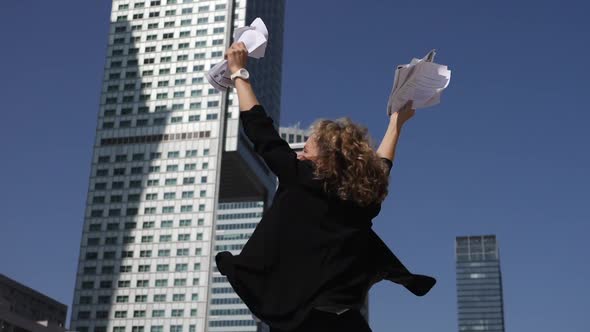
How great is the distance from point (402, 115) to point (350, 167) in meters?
0.95

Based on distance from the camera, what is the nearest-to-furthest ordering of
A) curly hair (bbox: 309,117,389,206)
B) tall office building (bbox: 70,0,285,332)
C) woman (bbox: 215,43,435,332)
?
woman (bbox: 215,43,435,332), curly hair (bbox: 309,117,389,206), tall office building (bbox: 70,0,285,332)

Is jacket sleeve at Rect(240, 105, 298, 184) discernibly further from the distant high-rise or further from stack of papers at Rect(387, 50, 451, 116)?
the distant high-rise

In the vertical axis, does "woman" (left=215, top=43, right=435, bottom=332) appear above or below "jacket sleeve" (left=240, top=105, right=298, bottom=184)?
below

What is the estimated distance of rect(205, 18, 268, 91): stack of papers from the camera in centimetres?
429

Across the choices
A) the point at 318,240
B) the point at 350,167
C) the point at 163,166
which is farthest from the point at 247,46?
the point at 163,166

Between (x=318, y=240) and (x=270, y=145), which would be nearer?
(x=318, y=240)

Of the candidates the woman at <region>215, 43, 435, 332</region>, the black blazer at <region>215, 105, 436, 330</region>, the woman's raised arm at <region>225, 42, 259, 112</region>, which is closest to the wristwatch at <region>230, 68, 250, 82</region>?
the woman's raised arm at <region>225, 42, 259, 112</region>

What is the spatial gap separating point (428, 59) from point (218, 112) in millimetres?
121503

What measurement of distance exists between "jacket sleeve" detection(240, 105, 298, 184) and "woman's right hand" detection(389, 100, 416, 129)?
0.90 metres

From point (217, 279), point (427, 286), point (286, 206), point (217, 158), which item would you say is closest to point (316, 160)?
point (286, 206)

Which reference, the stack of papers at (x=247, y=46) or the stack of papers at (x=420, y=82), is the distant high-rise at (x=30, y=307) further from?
the stack of papers at (x=420, y=82)

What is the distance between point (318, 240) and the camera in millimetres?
3725

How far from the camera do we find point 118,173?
129 m

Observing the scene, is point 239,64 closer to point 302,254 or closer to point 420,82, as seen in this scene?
point 420,82
